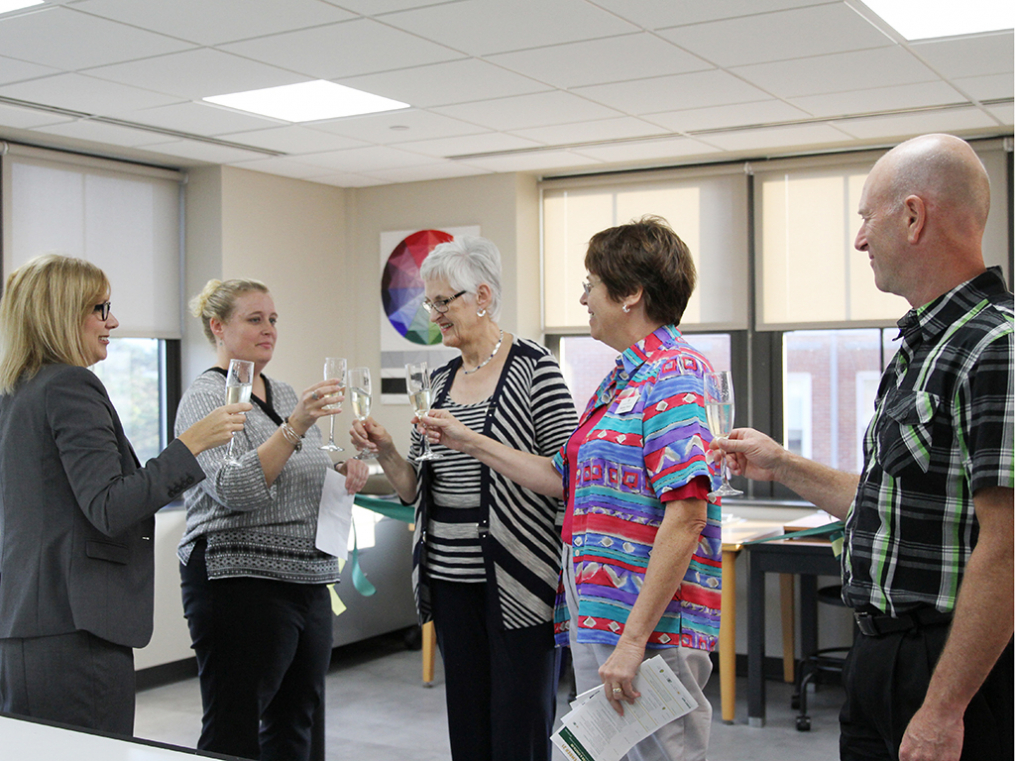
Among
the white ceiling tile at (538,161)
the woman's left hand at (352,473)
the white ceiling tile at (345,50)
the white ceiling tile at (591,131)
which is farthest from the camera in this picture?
the white ceiling tile at (538,161)

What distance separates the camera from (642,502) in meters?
1.92

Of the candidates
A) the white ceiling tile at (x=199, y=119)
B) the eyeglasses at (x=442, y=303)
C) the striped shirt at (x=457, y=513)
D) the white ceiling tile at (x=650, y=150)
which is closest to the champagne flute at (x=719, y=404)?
the striped shirt at (x=457, y=513)

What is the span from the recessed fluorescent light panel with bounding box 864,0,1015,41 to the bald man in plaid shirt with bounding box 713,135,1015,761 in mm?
2044

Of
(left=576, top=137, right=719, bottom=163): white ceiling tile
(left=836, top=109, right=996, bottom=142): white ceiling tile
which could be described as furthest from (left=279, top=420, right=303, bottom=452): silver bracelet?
(left=836, top=109, right=996, bottom=142): white ceiling tile

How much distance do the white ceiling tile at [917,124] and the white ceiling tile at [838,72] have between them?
635 mm

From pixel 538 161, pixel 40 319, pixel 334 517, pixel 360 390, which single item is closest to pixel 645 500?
pixel 360 390

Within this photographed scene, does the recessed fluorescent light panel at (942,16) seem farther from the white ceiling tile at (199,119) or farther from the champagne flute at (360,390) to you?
the white ceiling tile at (199,119)

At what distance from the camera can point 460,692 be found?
2420 mm

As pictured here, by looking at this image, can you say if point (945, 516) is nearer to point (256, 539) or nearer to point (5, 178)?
point (256, 539)

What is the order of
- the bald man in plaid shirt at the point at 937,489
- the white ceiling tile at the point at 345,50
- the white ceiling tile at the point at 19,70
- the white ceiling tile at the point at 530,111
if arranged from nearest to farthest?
the bald man in plaid shirt at the point at 937,489, the white ceiling tile at the point at 345,50, the white ceiling tile at the point at 19,70, the white ceiling tile at the point at 530,111

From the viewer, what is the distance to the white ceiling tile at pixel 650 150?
5.34 m

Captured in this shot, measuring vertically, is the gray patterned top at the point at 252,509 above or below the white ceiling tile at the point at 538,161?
below

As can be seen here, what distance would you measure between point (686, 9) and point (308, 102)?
1.87 metres

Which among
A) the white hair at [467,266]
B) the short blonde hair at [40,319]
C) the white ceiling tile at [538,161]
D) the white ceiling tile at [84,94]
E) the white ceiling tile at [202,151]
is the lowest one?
the short blonde hair at [40,319]
